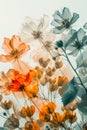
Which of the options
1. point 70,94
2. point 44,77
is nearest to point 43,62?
point 44,77

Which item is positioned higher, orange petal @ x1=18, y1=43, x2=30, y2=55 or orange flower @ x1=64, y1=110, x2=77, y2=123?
orange petal @ x1=18, y1=43, x2=30, y2=55

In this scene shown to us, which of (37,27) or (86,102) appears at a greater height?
(37,27)

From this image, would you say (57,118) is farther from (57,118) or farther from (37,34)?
(37,34)

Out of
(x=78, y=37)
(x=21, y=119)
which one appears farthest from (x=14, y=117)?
(x=78, y=37)

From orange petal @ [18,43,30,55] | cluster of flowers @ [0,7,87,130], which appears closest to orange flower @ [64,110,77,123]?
cluster of flowers @ [0,7,87,130]

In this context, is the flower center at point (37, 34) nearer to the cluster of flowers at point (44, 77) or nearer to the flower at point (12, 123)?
the cluster of flowers at point (44, 77)

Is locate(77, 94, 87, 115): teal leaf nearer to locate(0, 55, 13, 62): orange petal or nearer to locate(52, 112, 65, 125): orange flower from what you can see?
locate(52, 112, 65, 125): orange flower

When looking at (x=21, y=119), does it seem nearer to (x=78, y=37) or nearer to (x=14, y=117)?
(x=14, y=117)
